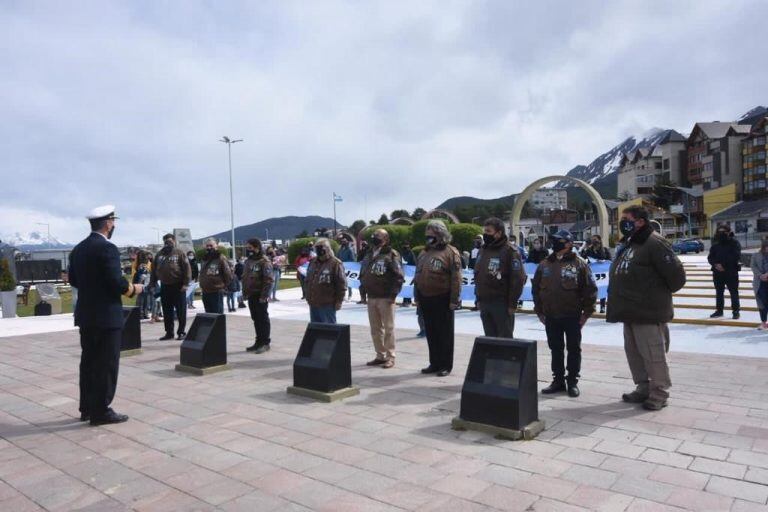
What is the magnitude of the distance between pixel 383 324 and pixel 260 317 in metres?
2.48

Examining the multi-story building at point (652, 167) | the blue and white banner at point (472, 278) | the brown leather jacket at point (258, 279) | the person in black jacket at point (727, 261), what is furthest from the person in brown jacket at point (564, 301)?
the multi-story building at point (652, 167)

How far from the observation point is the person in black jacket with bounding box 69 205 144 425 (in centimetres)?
534

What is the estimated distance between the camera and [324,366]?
6145mm

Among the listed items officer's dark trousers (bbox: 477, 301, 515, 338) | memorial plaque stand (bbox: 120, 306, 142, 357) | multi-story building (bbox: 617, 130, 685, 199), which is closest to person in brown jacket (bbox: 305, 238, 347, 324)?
officer's dark trousers (bbox: 477, 301, 515, 338)

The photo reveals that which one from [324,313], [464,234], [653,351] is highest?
[464,234]

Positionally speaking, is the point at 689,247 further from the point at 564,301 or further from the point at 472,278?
the point at 564,301

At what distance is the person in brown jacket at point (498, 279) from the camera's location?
637cm

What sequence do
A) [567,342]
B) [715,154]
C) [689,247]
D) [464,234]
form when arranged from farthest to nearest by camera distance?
[715,154]
[689,247]
[464,234]
[567,342]

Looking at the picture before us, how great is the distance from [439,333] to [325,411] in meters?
2.05

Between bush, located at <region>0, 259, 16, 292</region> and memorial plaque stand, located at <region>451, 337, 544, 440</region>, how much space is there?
15.6 metres

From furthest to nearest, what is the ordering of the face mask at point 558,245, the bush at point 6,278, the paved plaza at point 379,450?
the bush at point 6,278 → the face mask at point 558,245 → the paved plaza at point 379,450

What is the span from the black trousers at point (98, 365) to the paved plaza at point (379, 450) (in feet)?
0.86

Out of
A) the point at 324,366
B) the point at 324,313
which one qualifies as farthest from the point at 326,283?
the point at 324,366

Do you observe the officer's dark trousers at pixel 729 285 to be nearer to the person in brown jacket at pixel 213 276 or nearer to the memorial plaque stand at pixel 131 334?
the person in brown jacket at pixel 213 276
